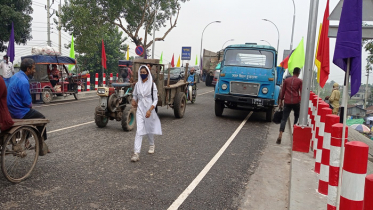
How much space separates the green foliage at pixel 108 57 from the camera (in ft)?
125

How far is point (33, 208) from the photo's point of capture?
145 inches

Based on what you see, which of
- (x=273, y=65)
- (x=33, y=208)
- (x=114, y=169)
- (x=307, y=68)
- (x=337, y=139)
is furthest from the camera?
(x=273, y=65)

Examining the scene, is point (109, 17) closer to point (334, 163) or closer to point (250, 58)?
point (250, 58)

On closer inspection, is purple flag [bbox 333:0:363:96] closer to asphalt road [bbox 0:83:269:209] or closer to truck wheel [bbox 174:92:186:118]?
asphalt road [bbox 0:83:269:209]

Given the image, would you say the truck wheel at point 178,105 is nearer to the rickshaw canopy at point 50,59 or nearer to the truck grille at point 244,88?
the truck grille at point 244,88

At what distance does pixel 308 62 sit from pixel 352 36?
4.33 metres

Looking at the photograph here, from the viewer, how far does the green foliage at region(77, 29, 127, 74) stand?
38.1 metres

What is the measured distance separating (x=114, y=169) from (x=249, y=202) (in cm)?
222

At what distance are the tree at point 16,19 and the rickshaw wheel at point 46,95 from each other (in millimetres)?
8418

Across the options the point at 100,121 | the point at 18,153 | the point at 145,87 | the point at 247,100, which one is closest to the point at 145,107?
the point at 145,87

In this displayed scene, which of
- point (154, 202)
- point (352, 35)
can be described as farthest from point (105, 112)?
point (352, 35)

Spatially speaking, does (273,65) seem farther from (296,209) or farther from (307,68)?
(296,209)

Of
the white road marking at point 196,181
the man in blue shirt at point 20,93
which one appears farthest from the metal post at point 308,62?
the man in blue shirt at point 20,93

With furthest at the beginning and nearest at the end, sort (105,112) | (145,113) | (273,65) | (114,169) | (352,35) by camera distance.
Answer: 1. (273,65)
2. (105,112)
3. (145,113)
4. (114,169)
5. (352,35)
